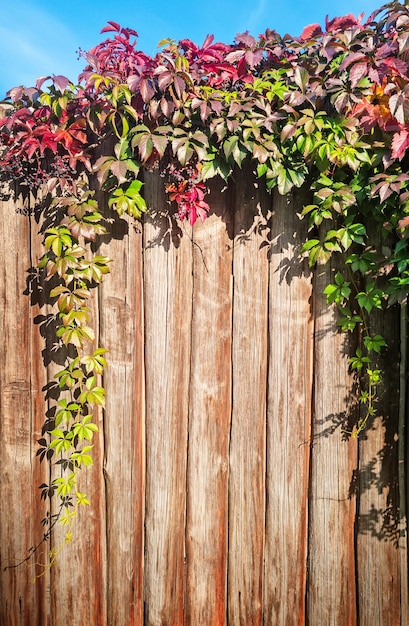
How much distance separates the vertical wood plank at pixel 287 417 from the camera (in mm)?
2266

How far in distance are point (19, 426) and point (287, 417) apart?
4.43 feet

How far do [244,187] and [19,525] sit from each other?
2.04m

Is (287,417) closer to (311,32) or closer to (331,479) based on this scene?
(331,479)

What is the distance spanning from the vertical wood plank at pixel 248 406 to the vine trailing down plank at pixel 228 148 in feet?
0.66

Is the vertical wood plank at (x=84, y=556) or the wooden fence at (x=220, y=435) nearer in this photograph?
the wooden fence at (x=220, y=435)

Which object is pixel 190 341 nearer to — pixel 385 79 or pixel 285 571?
pixel 285 571

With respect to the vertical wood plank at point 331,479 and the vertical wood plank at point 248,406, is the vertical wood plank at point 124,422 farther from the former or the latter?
the vertical wood plank at point 331,479

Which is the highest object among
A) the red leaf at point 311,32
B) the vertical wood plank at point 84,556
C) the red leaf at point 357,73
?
the red leaf at point 311,32

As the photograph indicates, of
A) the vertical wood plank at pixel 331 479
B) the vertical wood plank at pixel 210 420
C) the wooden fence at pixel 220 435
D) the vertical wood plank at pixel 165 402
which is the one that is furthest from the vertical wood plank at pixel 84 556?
the vertical wood plank at pixel 331 479

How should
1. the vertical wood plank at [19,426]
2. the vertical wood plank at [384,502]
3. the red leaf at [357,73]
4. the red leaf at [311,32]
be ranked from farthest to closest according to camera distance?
the vertical wood plank at [19,426]
the vertical wood plank at [384,502]
the red leaf at [311,32]
the red leaf at [357,73]

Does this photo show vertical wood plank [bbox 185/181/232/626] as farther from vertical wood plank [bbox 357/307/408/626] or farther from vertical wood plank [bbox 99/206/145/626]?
vertical wood plank [bbox 357/307/408/626]

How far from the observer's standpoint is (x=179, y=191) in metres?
2.15

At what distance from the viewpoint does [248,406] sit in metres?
2.32

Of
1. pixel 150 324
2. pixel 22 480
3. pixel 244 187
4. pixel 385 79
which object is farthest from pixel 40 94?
pixel 22 480
